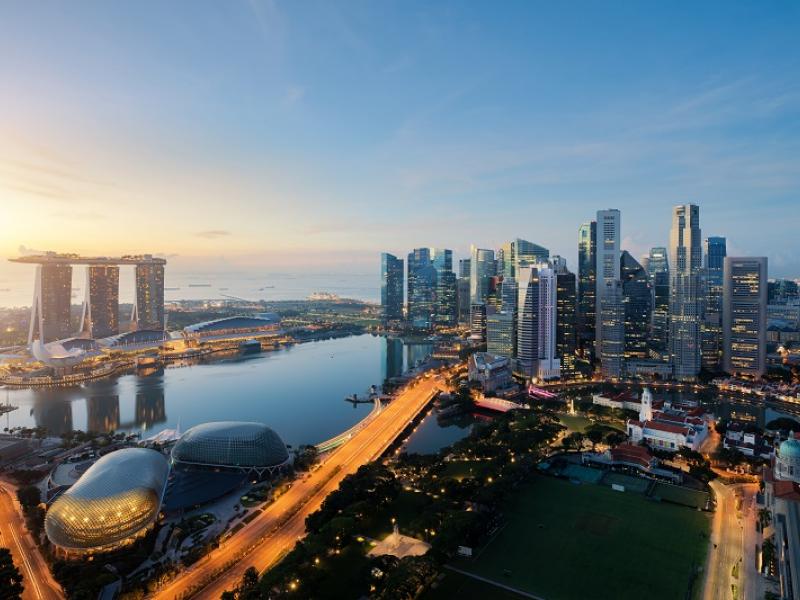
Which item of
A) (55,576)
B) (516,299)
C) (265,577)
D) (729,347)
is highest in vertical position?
(516,299)

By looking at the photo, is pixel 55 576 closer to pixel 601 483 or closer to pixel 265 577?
pixel 265 577

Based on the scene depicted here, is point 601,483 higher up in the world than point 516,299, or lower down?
lower down

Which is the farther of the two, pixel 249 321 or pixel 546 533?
pixel 249 321

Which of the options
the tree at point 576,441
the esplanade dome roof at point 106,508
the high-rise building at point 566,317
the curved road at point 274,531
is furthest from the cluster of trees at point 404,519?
the high-rise building at point 566,317

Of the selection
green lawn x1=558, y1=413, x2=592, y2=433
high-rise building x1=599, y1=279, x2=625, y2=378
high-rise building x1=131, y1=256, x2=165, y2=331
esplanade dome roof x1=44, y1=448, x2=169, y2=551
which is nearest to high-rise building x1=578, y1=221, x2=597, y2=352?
high-rise building x1=599, y1=279, x2=625, y2=378

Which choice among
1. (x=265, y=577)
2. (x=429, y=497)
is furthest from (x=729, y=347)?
(x=265, y=577)

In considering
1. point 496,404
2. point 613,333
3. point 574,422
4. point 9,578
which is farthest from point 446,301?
point 9,578
